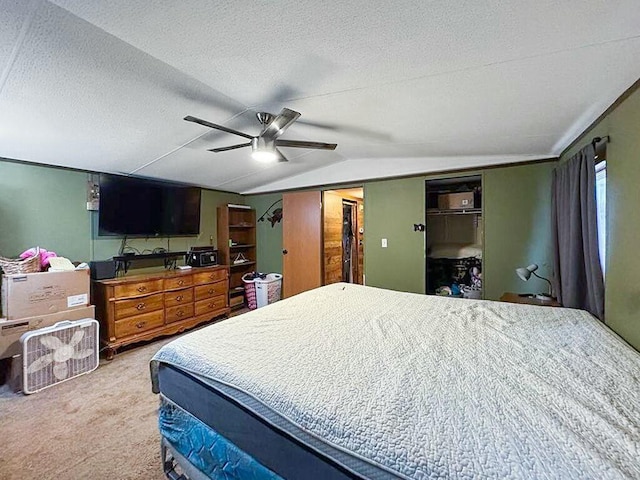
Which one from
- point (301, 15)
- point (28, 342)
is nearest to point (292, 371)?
point (301, 15)

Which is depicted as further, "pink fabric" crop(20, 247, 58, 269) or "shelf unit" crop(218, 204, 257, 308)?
"shelf unit" crop(218, 204, 257, 308)

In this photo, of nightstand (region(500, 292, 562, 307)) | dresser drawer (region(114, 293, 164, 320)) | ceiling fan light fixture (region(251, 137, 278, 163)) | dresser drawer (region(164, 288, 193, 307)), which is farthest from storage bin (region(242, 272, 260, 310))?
nightstand (region(500, 292, 562, 307))

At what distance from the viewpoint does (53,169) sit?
3.16 metres

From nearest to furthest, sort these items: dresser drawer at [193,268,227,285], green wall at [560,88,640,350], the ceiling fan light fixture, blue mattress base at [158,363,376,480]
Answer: blue mattress base at [158,363,376,480] < green wall at [560,88,640,350] < the ceiling fan light fixture < dresser drawer at [193,268,227,285]

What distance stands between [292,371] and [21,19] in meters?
1.93

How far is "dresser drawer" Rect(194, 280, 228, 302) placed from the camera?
4.00 meters

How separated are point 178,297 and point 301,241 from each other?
1940 millimetres

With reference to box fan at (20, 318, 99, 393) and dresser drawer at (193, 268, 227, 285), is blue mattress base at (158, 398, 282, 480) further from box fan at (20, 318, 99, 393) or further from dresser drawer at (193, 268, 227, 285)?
dresser drawer at (193, 268, 227, 285)

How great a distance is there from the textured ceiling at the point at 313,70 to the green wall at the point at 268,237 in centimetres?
238

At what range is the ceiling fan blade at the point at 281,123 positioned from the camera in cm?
188

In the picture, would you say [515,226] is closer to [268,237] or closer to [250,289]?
[268,237]

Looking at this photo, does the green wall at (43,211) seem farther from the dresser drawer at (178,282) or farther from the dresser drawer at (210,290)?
the dresser drawer at (210,290)

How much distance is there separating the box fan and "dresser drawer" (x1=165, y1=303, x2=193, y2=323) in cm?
84

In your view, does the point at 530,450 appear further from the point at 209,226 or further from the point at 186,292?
the point at 209,226
